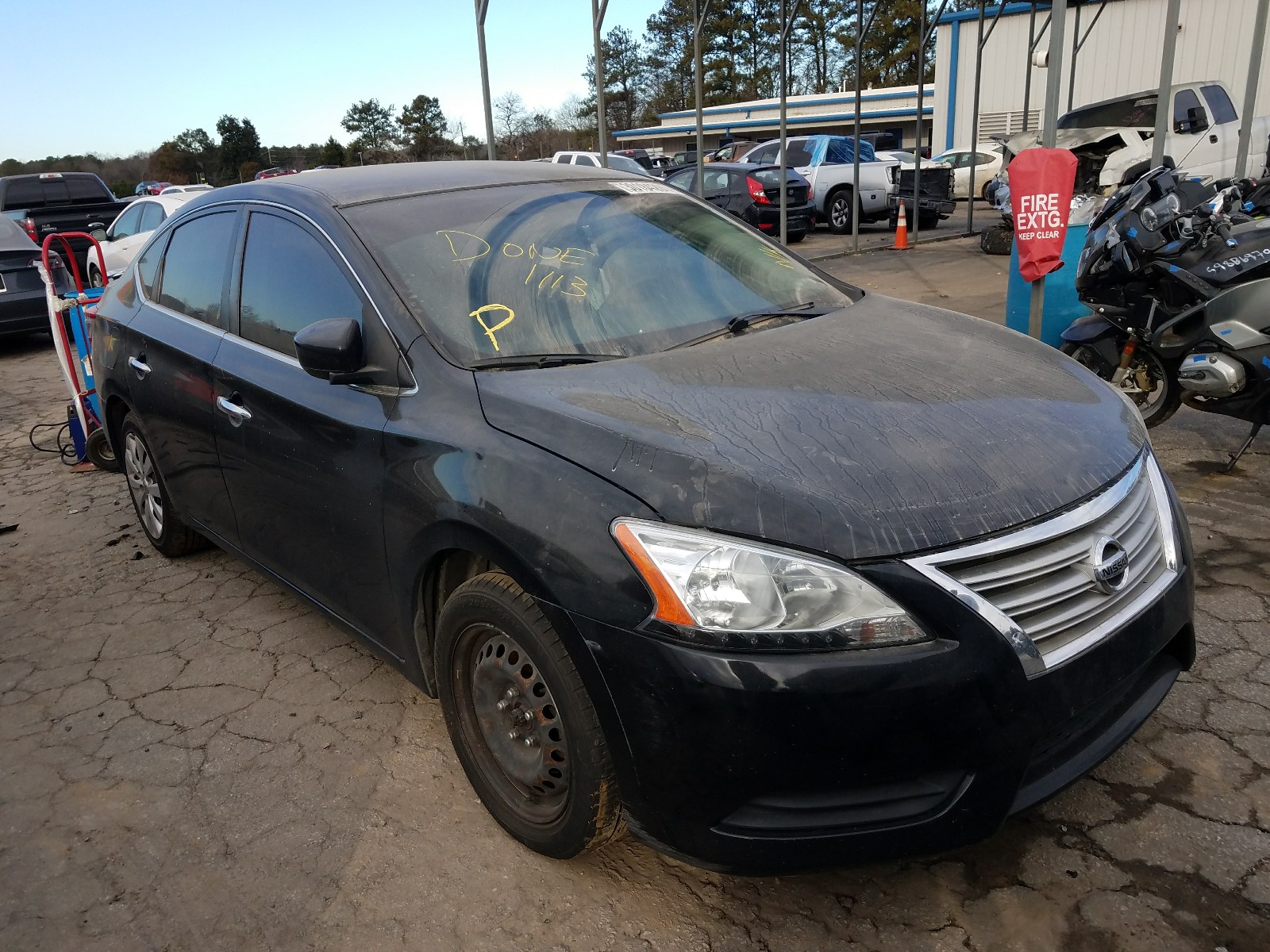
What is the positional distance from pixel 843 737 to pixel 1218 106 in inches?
594

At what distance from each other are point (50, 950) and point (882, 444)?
2236 mm

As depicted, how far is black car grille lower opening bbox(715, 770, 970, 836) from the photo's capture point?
1861 millimetres

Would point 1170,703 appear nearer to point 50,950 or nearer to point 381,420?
point 381,420

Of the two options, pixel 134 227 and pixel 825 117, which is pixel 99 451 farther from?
pixel 825 117

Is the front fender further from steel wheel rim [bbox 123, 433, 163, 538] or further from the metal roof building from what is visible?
the metal roof building

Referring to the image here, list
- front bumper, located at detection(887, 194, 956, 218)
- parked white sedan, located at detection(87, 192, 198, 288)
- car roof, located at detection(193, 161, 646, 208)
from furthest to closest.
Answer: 1. front bumper, located at detection(887, 194, 956, 218)
2. parked white sedan, located at detection(87, 192, 198, 288)
3. car roof, located at detection(193, 161, 646, 208)

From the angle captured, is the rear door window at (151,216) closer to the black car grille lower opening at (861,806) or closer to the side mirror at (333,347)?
the side mirror at (333,347)

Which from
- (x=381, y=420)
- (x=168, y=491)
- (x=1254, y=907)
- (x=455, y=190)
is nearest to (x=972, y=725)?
Result: (x=1254, y=907)

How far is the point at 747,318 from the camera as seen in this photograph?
2930 mm

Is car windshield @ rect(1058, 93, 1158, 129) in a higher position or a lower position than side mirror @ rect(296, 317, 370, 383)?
higher

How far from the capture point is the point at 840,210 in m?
18.3

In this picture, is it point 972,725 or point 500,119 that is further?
point 500,119

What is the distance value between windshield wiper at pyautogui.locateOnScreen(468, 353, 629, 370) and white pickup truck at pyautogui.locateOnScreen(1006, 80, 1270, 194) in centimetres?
1204

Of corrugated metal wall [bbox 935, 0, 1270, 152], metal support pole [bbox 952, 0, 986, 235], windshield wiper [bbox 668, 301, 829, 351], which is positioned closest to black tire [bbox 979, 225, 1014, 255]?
metal support pole [bbox 952, 0, 986, 235]
